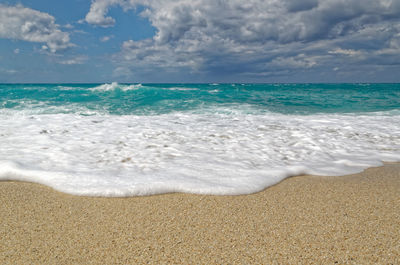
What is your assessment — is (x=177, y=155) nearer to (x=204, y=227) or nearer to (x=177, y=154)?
(x=177, y=154)

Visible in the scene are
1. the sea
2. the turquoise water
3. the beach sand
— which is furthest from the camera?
the turquoise water

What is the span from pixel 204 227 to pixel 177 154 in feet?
6.25

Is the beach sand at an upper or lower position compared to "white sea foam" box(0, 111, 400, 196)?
lower

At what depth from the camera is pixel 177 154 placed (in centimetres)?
382

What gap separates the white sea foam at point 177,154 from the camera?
2.80m

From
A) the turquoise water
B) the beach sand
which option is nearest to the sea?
the beach sand

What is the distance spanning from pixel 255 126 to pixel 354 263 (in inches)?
179

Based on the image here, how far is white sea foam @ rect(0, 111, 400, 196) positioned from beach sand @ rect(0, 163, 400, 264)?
0.76 feet

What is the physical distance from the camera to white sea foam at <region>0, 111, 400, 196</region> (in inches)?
110

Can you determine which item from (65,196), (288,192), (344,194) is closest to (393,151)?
(344,194)

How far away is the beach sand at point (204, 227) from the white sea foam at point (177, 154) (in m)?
0.23

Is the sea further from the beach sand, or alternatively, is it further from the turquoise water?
the turquoise water

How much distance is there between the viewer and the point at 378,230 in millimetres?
1949

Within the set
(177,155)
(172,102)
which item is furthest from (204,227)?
(172,102)
